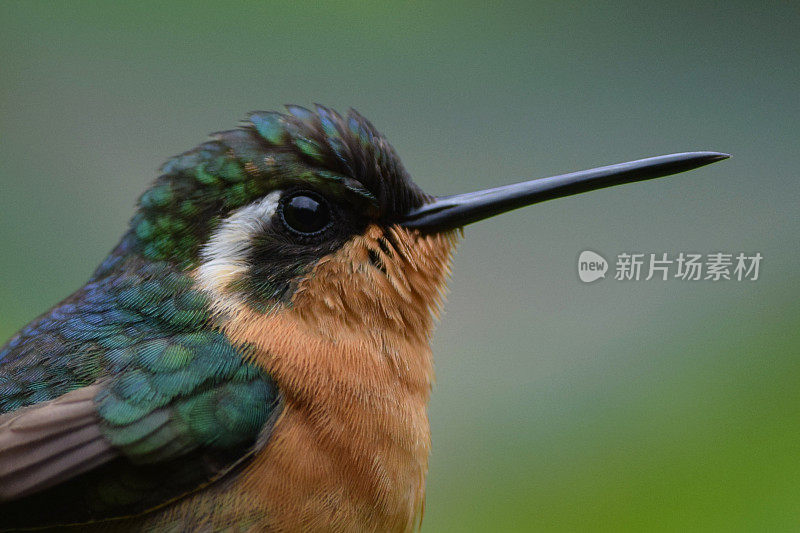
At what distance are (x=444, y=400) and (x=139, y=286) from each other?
198cm

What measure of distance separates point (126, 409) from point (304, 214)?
2.09 ft

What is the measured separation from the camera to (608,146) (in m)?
4.42

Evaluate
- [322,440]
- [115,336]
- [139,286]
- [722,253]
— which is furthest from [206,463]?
[722,253]

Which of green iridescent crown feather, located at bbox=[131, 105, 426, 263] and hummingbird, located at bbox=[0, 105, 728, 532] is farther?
green iridescent crown feather, located at bbox=[131, 105, 426, 263]

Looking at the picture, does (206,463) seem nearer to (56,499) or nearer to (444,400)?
(56,499)

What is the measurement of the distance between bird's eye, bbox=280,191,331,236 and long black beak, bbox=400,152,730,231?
0.24 metres

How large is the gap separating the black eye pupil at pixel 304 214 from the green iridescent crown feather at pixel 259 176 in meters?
0.05

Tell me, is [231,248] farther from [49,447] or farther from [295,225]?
[49,447]

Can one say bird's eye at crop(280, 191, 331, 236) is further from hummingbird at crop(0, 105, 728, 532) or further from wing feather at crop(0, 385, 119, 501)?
wing feather at crop(0, 385, 119, 501)

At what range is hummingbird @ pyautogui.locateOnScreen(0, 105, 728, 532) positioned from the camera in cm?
174

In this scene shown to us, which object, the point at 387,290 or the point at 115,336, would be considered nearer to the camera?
the point at 115,336
